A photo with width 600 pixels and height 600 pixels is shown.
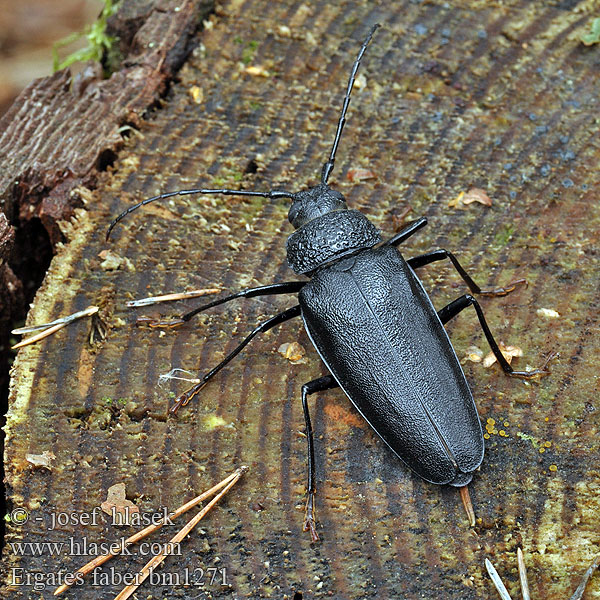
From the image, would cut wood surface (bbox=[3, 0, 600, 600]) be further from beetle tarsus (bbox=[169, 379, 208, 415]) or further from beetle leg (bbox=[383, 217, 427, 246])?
beetle leg (bbox=[383, 217, 427, 246])

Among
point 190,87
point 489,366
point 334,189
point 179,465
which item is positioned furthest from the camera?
point 190,87

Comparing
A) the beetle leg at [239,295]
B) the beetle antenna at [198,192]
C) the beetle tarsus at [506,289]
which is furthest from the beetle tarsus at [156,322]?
the beetle tarsus at [506,289]

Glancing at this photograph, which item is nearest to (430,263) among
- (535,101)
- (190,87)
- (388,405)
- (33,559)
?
(388,405)

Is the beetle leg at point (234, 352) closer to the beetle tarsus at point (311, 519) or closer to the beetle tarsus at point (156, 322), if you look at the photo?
the beetle tarsus at point (156, 322)

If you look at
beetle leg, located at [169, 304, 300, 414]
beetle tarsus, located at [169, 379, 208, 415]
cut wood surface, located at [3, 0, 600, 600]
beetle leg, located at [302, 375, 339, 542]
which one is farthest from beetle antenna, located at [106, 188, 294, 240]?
beetle leg, located at [302, 375, 339, 542]

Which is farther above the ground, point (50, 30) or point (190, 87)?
point (50, 30)

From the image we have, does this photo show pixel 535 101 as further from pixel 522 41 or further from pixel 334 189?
pixel 334 189

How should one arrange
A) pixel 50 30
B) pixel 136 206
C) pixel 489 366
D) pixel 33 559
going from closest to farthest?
pixel 33 559 < pixel 489 366 < pixel 136 206 < pixel 50 30
